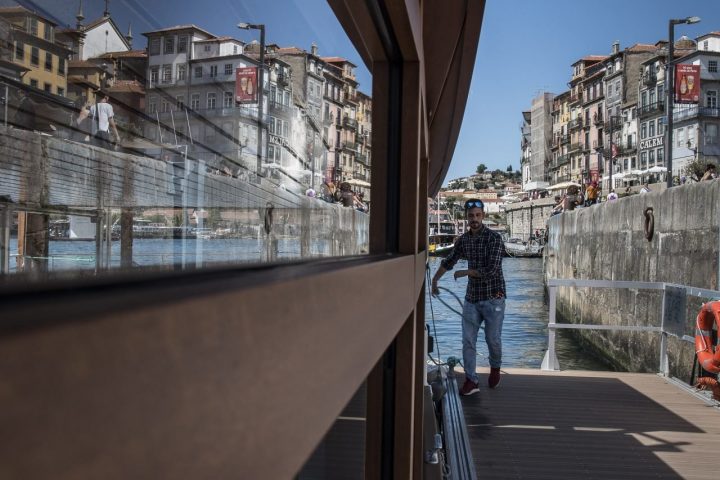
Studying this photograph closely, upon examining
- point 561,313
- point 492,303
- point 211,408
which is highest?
point 211,408

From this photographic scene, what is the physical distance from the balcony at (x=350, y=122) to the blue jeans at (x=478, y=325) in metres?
4.64

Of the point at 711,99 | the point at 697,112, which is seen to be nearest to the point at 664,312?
the point at 697,112

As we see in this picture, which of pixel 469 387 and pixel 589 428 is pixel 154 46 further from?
pixel 469 387

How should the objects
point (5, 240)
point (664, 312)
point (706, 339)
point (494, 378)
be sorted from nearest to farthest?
point (5, 240) < point (494, 378) < point (706, 339) < point (664, 312)

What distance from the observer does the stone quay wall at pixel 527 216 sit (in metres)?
71.4

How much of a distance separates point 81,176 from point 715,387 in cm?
665

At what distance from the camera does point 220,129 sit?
2.06 ft

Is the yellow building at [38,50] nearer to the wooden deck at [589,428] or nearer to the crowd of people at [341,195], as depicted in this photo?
the crowd of people at [341,195]

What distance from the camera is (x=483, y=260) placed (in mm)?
5953

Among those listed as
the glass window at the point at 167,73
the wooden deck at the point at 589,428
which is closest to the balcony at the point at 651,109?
the wooden deck at the point at 589,428

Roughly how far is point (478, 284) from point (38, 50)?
581 centimetres

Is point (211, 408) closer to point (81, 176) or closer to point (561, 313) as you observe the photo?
point (81, 176)

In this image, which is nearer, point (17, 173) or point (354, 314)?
point (17, 173)

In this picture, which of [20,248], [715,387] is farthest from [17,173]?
[715,387]
